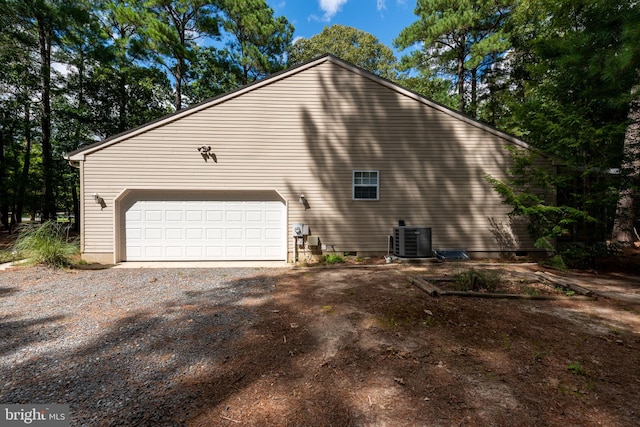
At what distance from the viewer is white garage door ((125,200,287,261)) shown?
752 centimetres

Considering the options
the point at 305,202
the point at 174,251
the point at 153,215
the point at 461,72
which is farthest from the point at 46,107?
the point at 461,72

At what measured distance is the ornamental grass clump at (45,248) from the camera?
6301 mm

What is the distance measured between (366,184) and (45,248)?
8350 mm

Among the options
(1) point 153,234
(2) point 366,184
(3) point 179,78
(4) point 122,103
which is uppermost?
(3) point 179,78

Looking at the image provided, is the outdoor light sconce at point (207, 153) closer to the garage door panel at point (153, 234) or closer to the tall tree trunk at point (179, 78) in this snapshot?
the garage door panel at point (153, 234)

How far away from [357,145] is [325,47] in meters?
19.4

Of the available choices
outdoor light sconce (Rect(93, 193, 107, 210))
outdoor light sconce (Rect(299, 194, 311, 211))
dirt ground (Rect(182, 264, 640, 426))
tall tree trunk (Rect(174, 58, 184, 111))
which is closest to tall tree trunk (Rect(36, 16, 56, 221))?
tall tree trunk (Rect(174, 58, 184, 111))

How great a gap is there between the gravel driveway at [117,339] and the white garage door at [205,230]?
1.91 metres

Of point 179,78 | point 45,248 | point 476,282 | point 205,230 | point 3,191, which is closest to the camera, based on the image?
point 476,282

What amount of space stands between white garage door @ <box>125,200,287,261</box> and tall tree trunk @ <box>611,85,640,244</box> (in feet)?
28.3

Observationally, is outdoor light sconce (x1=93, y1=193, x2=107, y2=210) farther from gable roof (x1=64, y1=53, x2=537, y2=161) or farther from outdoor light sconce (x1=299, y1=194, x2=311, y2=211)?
outdoor light sconce (x1=299, y1=194, x2=311, y2=211)

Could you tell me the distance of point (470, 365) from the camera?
2480 millimetres

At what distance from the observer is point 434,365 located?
2.47 m

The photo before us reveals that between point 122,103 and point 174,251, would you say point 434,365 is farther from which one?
point 122,103
